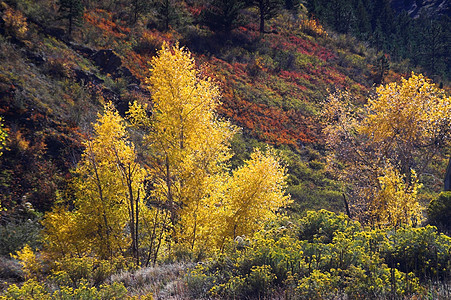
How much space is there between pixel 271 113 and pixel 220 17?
574 inches

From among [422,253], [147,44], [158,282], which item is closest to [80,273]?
[158,282]

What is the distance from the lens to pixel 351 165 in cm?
1477

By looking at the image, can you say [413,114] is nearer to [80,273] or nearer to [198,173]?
[198,173]

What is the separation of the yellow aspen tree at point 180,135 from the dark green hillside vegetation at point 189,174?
65mm

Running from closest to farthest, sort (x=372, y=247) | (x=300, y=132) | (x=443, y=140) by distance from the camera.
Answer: (x=372, y=247) → (x=443, y=140) → (x=300, y=132)

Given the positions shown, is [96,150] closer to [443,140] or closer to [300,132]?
[443,140]

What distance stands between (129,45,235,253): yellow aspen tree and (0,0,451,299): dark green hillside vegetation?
0.21ft

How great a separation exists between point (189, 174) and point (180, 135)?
2.07 m

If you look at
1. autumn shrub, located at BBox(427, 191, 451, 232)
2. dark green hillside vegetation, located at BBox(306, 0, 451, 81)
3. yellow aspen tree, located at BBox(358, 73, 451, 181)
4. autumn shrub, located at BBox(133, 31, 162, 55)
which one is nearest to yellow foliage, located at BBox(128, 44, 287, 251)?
autumn shrub, located at BBox(427, 191, 451, 232)

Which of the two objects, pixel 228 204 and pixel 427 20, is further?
pixel 427 20

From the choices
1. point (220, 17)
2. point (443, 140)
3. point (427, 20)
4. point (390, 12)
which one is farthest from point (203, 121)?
point (427, 20)

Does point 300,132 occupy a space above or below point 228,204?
above

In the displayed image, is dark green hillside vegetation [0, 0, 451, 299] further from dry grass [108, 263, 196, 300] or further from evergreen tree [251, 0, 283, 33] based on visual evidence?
evergreen tree [251, 0, 283, 33]

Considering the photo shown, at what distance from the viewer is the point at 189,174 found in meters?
9.49
